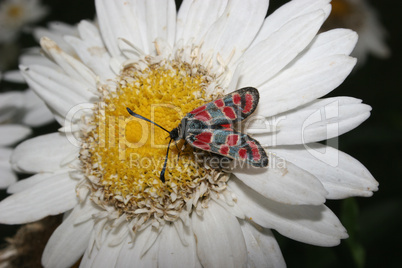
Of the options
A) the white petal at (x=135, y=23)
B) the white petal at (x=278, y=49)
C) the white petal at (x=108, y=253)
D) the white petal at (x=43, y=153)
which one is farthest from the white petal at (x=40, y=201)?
the white petal at (x=278, y=49)

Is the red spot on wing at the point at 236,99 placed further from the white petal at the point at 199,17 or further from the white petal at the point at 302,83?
the white petal at the point at 199,17

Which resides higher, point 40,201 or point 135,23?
point 135,23

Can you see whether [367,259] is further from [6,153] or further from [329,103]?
[6,153]

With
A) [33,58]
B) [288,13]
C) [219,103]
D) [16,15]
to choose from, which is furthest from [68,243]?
[16,15]

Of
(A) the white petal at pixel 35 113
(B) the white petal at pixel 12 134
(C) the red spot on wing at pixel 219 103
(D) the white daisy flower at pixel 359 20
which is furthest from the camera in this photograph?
(D) the white daisy flower at pixel 359 20

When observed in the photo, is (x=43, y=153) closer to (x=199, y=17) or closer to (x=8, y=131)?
(x=8, y=131)

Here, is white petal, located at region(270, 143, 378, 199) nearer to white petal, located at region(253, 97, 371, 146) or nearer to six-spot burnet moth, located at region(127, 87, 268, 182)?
white petal, located at region(253, 97, 371, 146)

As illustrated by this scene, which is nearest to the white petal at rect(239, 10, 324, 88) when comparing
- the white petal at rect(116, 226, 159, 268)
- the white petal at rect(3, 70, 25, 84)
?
the white petal at rect(116, 226, 159, 268)
